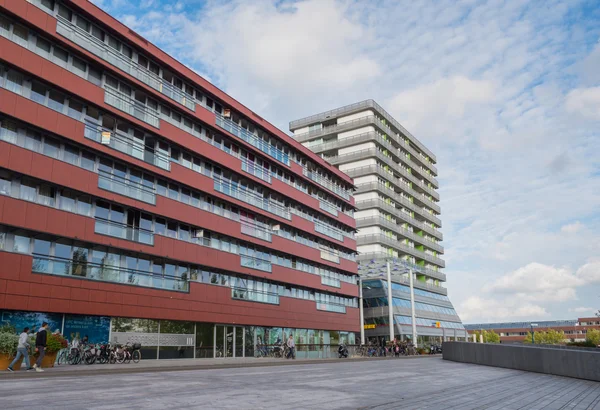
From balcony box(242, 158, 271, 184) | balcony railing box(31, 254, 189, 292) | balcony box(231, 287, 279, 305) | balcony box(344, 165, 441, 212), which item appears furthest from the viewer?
balcony box(344, 165, 441, 212)

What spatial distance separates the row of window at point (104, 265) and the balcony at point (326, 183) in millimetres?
17868

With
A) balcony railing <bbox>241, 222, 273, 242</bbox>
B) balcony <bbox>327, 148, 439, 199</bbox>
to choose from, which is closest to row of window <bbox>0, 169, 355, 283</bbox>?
balcony railing <bbox>241, 222, 273, 242</bbox>

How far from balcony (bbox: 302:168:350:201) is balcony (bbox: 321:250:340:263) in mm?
7651

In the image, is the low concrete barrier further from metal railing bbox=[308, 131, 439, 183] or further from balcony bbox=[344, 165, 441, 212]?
metal railing bbox=[308, 131, 439, 183]

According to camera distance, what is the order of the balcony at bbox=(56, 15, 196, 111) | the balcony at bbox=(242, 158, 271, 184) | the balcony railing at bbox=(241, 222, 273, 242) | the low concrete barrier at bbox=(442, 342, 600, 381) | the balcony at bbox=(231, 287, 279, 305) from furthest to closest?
the balcony at bbox=(242, 158, 271, 184)
the balcony railing at bbox=(241, 222, 273, 242)
the balcony at bbox=(231, 287, 279, 305)
the balcony at bbox=(56, 15, 196, 111)
the low concrete barrier at bbox=(442, 342, 600, 381)

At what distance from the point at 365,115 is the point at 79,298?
206 ft

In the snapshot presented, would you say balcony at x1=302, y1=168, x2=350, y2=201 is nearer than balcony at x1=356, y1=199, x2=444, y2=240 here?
Yes

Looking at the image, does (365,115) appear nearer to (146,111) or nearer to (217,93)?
(217,93)

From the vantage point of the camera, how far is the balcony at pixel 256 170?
46.6 metres

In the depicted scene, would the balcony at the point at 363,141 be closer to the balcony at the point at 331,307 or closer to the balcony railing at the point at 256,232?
the balcony at the point at 331,307

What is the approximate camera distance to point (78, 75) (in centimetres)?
3138

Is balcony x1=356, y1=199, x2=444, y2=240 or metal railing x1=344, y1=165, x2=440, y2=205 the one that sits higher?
metal railing x1=344, y1=165, x2=440, y2=205

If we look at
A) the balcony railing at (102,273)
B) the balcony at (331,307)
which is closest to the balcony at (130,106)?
the balcony railing at (102,273)

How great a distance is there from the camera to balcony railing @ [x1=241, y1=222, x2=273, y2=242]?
45.1 metres
